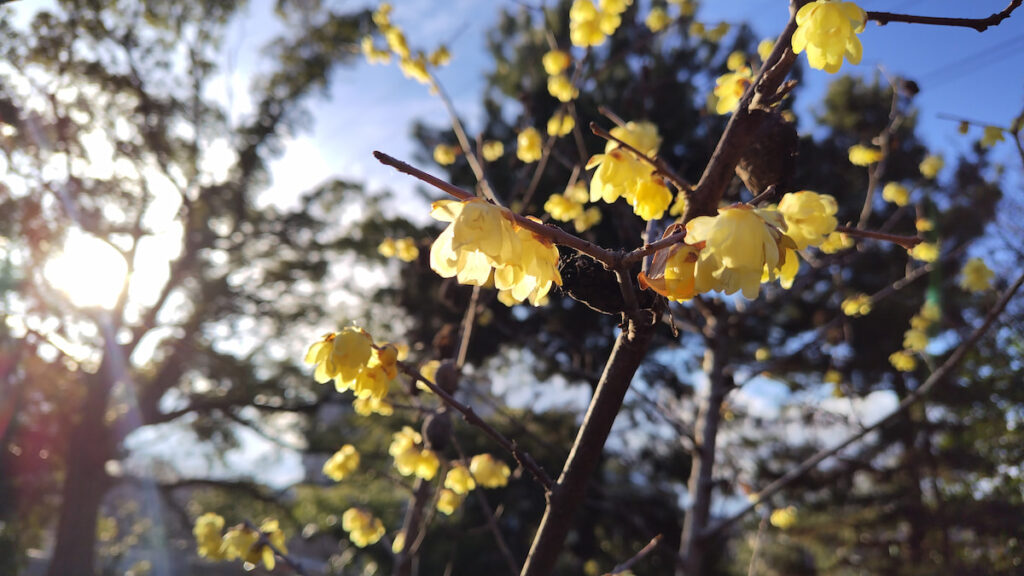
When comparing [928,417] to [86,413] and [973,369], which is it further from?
[86,413]

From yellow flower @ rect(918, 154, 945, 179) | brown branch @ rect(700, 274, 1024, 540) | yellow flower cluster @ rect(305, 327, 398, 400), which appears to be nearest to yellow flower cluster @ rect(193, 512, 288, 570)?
yellow flower cluster @ rect(305, 327, 398, 400)

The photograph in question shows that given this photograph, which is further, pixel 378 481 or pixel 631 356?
pixel 378 481

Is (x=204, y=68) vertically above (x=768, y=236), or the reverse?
(x=204, y=68)

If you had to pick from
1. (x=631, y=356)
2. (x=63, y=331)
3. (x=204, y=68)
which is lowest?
(x=631, y=356)

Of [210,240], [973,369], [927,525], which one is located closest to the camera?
[973,369]

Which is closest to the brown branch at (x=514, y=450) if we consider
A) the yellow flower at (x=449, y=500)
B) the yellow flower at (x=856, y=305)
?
the yellow flower at (x=449, y=500)

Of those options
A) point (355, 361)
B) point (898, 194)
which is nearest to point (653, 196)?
point (355, 361)

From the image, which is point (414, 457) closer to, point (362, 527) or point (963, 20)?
point (362, 527)

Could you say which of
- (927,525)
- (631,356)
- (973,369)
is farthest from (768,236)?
(927,525)
